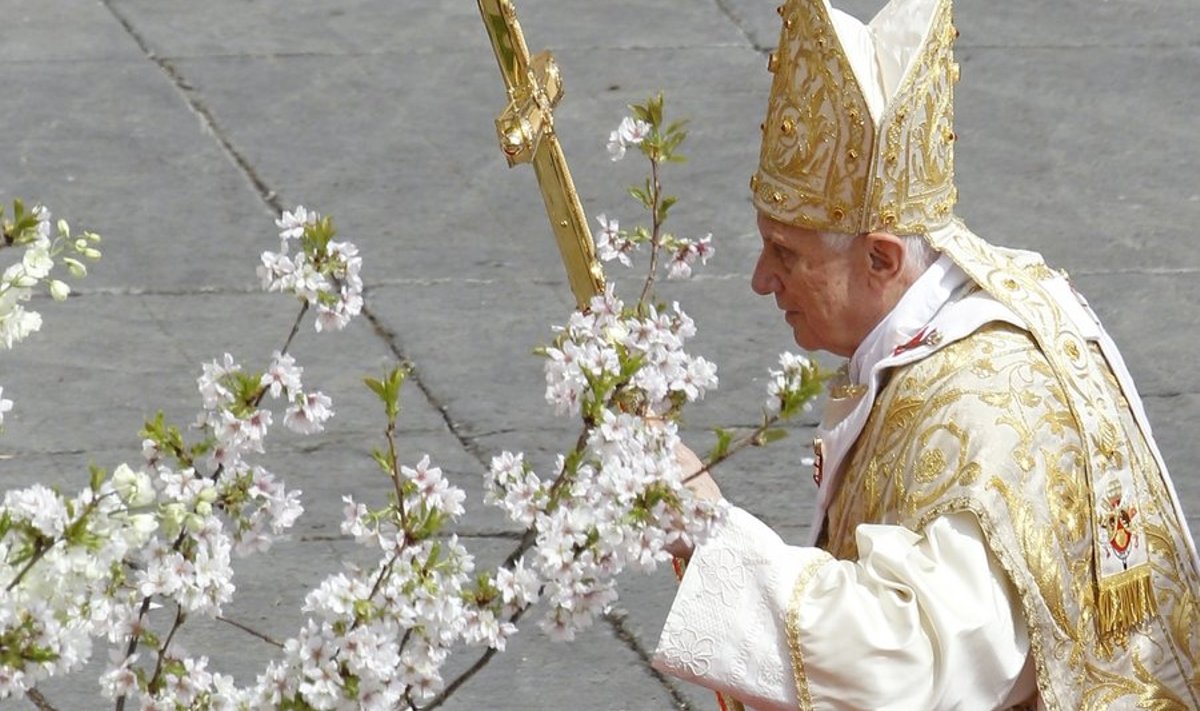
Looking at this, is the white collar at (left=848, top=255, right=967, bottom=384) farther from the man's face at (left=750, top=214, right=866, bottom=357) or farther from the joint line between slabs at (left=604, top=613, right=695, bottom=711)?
the joint line between slabs at (left=604, top=613, right=695, bottom=711)

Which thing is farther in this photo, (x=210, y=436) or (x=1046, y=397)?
(x=1046, y=397)

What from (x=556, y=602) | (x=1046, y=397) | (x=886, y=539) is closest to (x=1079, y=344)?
(x=1046, y=397)

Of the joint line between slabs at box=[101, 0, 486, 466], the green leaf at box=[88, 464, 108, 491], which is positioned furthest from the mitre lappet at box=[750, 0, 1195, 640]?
the joint line between slabs at box=[101, 0, 486, 466]

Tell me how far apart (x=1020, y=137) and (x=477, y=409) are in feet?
8.91

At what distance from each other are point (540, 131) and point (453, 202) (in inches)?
A: 170

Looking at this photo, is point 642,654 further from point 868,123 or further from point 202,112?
point 202,112

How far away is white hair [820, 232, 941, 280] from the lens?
319 centimetres

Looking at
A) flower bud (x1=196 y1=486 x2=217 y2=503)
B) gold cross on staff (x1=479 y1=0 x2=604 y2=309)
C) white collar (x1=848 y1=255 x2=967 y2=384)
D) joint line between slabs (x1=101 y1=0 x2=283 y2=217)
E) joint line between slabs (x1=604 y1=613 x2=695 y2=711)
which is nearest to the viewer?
flower bud (x1=196 y1=486 x2=217 y2=503)

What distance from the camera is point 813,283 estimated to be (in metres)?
3.20

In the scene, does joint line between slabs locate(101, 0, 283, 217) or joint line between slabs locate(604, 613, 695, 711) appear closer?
joint line between slabs locate(604, 613, 695, 711)

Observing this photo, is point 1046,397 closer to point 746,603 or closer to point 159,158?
point 746,603

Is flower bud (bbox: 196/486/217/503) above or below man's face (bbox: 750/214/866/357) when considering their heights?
above

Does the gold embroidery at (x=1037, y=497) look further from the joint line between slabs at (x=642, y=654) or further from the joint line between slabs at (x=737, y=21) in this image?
the joint line between slabs at (x=737, y=21)

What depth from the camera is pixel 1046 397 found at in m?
3.04
